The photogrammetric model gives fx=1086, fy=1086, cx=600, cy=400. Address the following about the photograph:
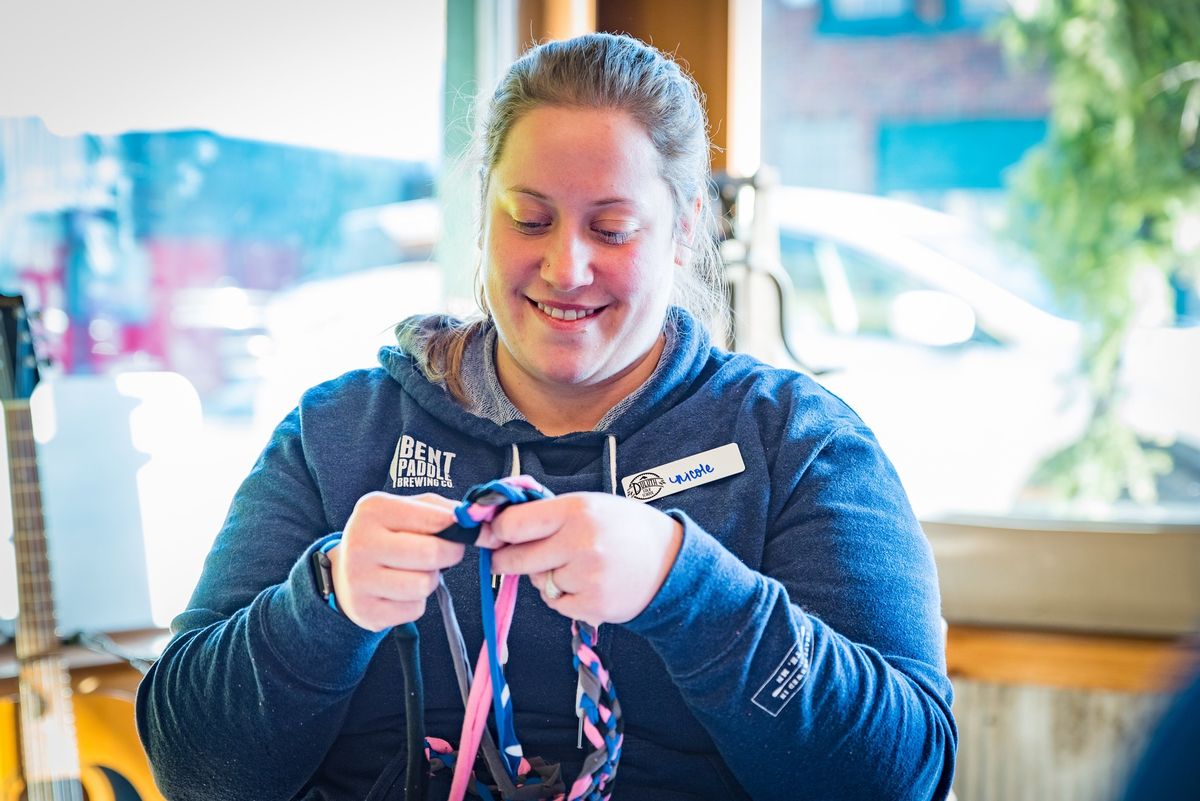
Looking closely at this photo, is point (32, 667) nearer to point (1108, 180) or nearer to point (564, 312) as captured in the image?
point (564, 312)

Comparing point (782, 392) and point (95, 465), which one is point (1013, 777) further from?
point (95, 465)

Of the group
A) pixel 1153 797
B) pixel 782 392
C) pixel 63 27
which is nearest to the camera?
pixel 1153 797

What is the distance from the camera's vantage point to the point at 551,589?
86 cm

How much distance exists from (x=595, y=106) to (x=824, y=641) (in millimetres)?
600

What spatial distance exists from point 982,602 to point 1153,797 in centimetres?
195

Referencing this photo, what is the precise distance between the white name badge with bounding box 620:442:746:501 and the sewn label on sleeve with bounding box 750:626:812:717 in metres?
0.26

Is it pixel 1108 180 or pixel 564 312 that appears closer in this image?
pixel 564 312

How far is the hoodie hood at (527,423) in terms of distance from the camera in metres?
1.21

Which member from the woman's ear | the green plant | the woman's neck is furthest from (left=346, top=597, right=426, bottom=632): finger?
the green plant

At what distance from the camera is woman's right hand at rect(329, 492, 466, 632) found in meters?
0.85

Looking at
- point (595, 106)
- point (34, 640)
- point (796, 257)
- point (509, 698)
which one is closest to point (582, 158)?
point (595, 106)

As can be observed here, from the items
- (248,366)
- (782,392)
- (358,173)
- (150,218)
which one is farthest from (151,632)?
(782,392)

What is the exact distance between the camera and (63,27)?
1737mm

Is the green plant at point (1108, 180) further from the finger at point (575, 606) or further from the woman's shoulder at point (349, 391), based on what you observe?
the finger at point (575, 606)
